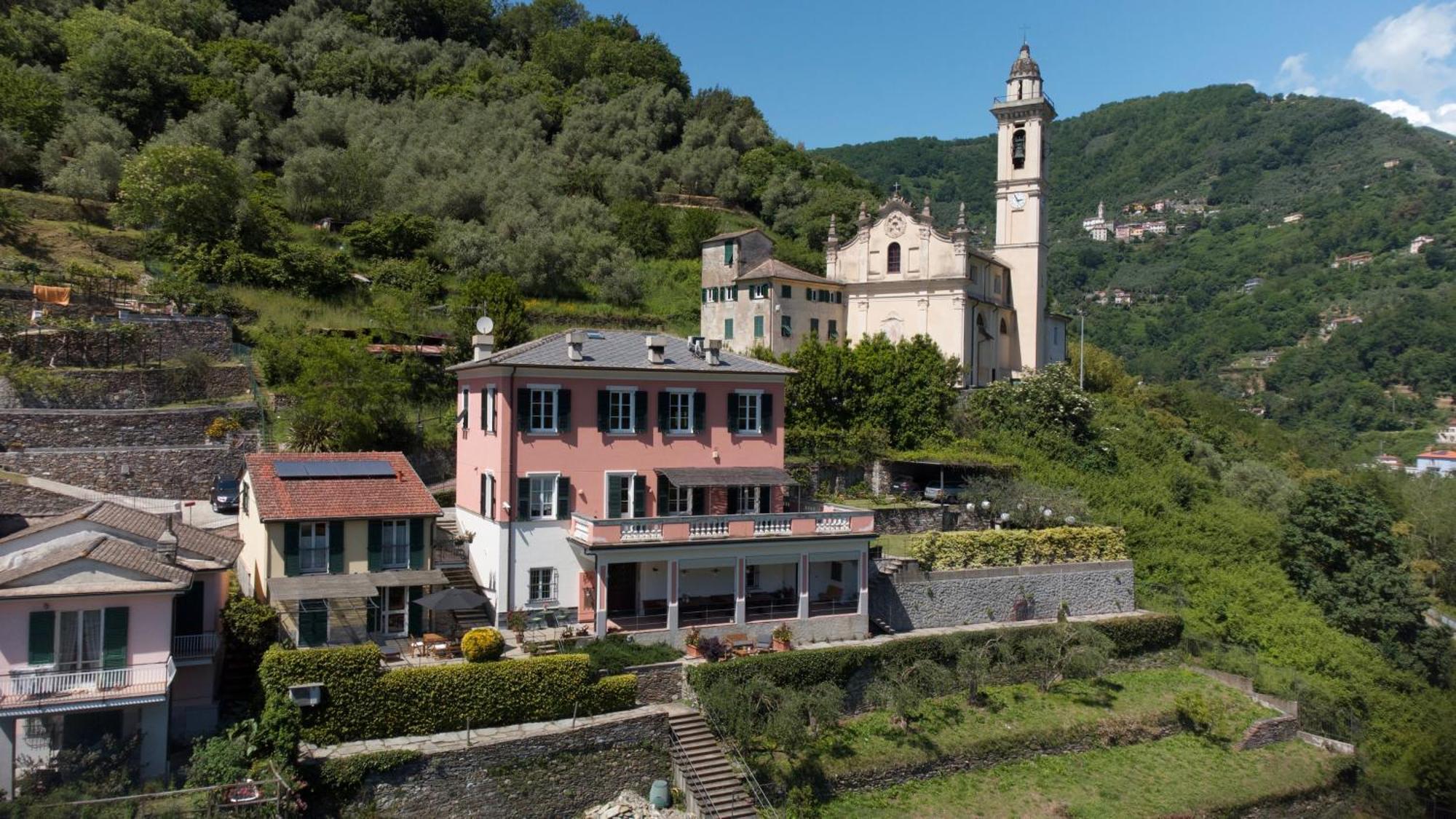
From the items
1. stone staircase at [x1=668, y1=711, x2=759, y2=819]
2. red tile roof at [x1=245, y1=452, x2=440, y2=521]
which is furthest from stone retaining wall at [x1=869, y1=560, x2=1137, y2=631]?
red tile roof at [x1=245, y1=452, x2=440, y2=521]

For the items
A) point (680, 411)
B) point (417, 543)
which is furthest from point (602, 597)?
point (680, 411)

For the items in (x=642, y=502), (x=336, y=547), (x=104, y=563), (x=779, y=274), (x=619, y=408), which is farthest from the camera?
(x=779, y=274)

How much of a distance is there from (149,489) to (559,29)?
87678mm

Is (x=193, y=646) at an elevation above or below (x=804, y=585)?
below

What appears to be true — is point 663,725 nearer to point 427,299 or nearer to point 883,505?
point 883,505

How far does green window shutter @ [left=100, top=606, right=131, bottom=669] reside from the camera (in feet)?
58.5

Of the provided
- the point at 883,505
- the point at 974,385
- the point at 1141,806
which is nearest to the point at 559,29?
the point at 974,385

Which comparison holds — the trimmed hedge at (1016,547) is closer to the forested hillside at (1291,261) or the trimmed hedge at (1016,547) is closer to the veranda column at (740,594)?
the veranda column at (740,594)

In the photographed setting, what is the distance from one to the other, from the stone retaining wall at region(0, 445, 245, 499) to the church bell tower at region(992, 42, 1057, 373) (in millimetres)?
40576

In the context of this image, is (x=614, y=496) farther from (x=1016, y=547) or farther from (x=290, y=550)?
(x=1016, y=547)

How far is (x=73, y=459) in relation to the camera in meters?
28.8

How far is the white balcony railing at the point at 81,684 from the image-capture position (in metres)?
16.9

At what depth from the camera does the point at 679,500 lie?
A: 2772cm

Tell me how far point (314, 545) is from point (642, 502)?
8.84m
